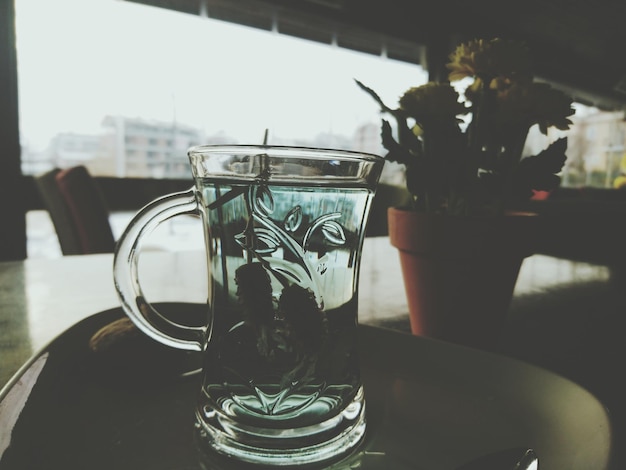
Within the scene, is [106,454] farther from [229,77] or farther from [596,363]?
[229,77]

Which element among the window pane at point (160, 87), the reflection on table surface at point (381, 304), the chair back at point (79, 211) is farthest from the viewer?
the window pane at point (160, 87)

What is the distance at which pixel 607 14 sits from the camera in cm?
490

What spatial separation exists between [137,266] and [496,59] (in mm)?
369

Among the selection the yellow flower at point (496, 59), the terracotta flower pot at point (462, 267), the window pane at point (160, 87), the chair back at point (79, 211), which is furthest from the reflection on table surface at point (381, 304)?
the window pane at point (160, 87)

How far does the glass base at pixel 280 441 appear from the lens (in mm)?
279

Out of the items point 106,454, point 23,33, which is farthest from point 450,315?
point 23,33

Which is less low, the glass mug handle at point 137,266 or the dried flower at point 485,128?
the dried flower at point 485,128

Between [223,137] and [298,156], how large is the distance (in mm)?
3390

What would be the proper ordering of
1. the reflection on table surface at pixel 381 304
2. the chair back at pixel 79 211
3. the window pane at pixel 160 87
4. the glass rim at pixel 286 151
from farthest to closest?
the window pane at pixel 160 87
the chair back at pixel 79 211
the reflection on table surface at pixel 381 304
the glass rim at pixel 286 151

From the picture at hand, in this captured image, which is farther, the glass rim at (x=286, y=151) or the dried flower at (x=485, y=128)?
the dried flower at (x=485, y=128)

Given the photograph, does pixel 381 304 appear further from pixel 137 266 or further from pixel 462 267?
pixel 137 266

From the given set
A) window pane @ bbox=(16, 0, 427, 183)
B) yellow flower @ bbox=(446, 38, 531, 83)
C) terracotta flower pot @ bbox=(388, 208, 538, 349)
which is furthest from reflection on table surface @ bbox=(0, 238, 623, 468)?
window pane @ bbox=(16, 0, 427, 183)

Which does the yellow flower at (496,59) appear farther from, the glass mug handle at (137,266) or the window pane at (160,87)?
the window pane at (160,87)

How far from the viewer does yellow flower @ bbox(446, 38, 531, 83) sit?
0.44 metres
